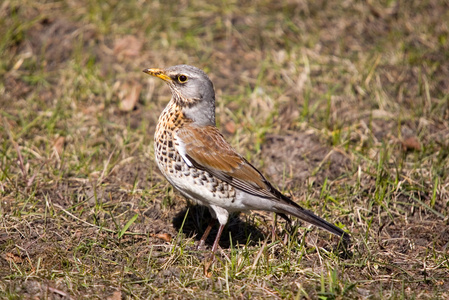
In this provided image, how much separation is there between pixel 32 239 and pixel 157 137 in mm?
1327

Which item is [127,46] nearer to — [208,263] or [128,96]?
[128,96]

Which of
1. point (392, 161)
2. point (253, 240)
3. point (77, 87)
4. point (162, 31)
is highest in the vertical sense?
point (162, 31)

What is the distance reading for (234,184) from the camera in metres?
4.74

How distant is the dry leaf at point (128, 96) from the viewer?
6754 mm

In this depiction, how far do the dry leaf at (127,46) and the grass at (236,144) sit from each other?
0.02 meters

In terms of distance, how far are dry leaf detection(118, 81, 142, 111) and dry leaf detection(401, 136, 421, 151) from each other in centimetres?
311

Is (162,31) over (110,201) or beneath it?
over

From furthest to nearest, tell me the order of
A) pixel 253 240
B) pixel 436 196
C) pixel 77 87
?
pixel 77 87, pixel 436 196, pixel 253 240

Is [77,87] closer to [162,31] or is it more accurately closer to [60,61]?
[60,61]

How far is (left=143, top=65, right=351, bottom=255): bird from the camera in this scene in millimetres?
4637

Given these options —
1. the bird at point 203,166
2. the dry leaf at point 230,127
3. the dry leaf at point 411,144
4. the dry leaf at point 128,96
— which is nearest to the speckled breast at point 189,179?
the bird at point 203,166

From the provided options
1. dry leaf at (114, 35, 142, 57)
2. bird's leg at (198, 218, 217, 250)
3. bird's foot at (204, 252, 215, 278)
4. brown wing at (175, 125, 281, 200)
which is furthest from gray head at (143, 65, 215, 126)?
dry leaf at (114, 35, 142, 57)

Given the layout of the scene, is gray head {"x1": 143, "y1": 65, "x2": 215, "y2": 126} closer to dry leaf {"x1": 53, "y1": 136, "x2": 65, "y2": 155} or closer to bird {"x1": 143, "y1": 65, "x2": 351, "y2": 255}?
bird {"x1": 143, "y1": 65, "x2": 351, "y2": 255}

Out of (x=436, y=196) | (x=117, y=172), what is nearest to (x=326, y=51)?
(x=436, y=196)
